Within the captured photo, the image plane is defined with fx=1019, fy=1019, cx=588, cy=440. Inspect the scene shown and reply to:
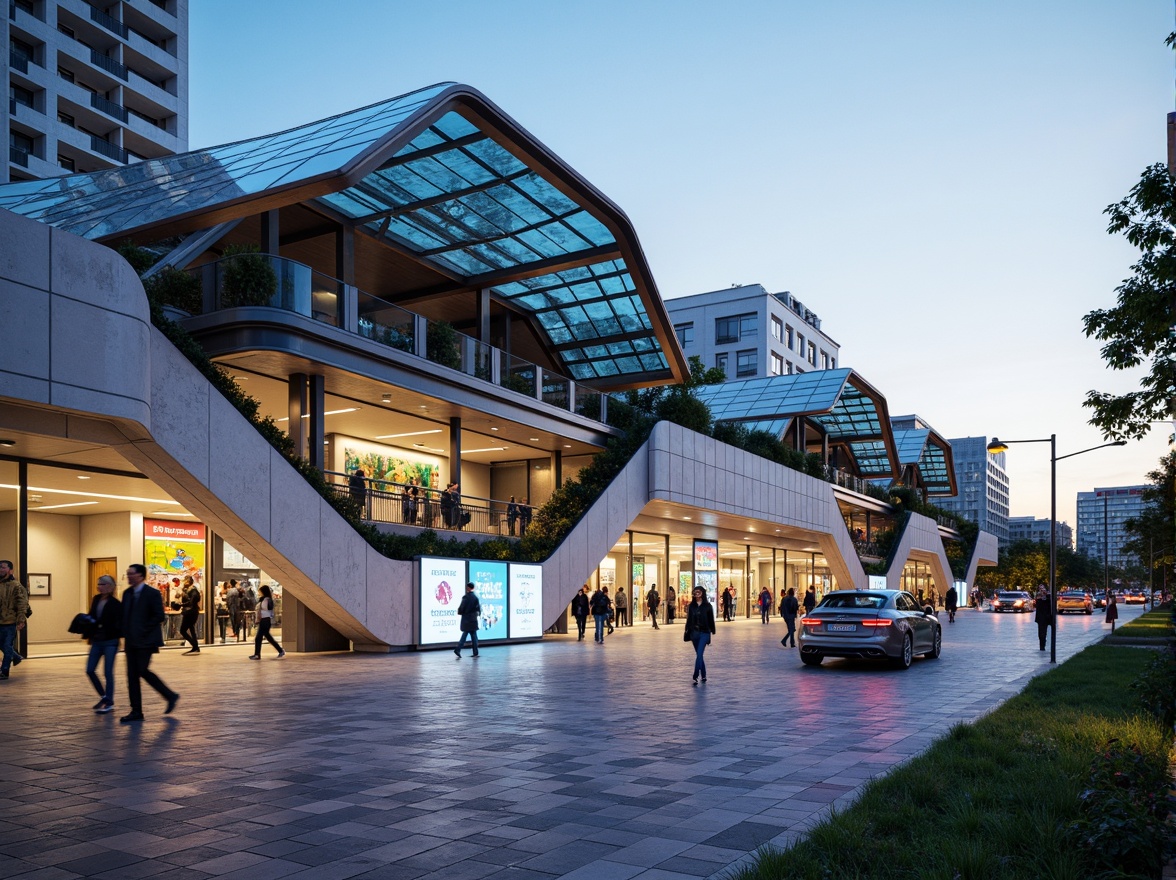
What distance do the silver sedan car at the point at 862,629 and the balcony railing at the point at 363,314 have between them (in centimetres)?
1237

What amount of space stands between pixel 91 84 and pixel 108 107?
5.92ft

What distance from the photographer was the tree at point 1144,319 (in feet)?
43.0

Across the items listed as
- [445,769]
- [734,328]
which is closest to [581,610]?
[445,769]

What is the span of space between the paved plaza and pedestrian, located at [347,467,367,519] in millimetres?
6394

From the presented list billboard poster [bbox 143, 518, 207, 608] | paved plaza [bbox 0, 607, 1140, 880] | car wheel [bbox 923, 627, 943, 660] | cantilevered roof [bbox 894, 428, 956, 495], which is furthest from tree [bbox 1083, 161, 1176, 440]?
cantilevered roof [bbox 894, 428, 956, 495]

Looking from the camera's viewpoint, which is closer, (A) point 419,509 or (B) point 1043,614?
(B) point 1043,614

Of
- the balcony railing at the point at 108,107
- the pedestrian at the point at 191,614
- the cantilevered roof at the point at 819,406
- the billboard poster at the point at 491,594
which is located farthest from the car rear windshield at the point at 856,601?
the balcony railing at the point at 108,107

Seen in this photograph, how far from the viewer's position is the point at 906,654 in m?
20.4

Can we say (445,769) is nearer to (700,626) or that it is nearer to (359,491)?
(700,626)

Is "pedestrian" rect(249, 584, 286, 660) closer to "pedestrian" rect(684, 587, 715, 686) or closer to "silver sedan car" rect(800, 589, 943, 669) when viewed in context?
"pedestrian" rect(684, 587, 715, 686)

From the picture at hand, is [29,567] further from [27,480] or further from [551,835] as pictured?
[551,835]

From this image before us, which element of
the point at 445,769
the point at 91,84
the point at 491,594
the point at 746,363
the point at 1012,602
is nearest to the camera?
the point at 445,769

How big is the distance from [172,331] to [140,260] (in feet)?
11.8

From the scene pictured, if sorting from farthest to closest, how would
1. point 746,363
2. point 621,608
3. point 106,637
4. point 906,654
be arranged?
point 746,363, point 621,608, point 906,654, point 106,637
